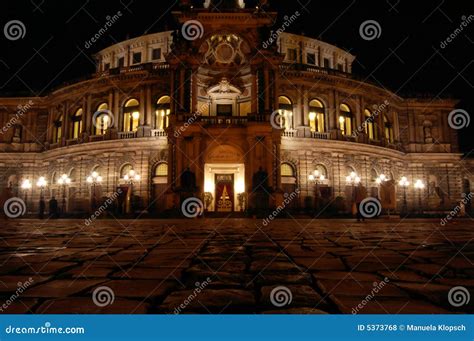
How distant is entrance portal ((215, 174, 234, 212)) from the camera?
28078 millimetres

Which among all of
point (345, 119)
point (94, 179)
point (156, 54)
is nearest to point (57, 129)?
point (94, 179)

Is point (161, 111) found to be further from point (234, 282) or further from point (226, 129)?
point (234, 282)

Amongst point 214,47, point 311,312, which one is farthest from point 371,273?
point 214,47

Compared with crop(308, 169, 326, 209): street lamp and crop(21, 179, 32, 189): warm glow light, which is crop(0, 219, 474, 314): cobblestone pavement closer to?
crop(308, 169, 326, 209): street lamp

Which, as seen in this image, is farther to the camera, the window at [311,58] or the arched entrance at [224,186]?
the window at [311,58]

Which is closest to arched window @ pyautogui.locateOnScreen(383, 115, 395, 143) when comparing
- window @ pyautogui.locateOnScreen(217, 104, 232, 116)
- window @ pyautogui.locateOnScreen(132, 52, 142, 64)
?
window @ pyautogui.locateOnScreen(217, 104, 232, 116)
